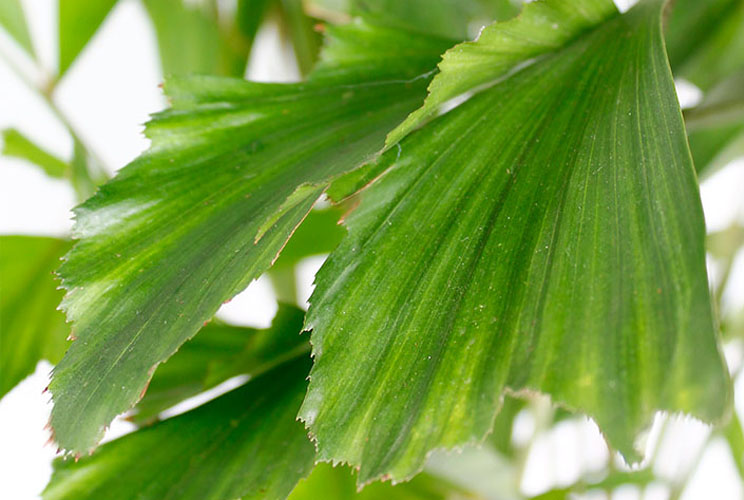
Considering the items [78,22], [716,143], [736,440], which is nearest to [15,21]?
[78,22]

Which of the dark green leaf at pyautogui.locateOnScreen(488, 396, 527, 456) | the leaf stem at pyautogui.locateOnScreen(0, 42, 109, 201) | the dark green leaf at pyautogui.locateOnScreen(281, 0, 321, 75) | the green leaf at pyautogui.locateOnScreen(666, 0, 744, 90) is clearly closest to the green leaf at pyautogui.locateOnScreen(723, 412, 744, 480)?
the dark green leaf at pyautogui.locateOnScreen(488, 396, 527, 456)

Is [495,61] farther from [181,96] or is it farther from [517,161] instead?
[181,96]

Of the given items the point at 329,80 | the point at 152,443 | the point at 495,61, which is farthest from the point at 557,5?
the point at 152,443

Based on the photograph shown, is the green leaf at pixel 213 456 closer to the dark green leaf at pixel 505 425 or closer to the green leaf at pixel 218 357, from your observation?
the green leaf at pixel 218 357

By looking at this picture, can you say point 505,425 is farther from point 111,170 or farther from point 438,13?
point 111,170

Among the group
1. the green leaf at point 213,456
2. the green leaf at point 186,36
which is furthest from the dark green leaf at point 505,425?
the green leaf at point 186,36

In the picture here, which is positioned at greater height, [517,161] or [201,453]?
[517,161]

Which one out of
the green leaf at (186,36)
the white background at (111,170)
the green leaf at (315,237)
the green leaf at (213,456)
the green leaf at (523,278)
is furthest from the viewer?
the white background at (111,170)
